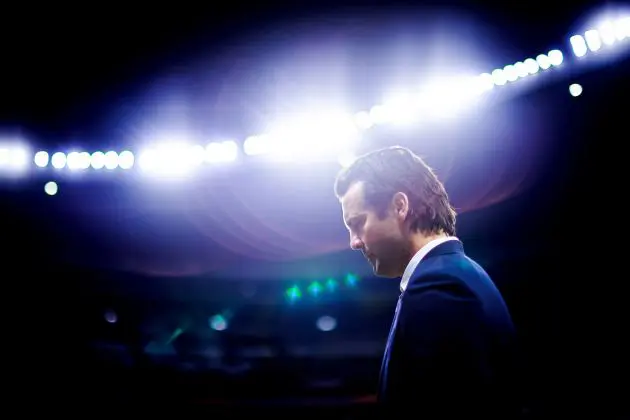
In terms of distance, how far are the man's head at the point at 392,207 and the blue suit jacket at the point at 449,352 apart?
285mm

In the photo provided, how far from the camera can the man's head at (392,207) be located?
4.53ft

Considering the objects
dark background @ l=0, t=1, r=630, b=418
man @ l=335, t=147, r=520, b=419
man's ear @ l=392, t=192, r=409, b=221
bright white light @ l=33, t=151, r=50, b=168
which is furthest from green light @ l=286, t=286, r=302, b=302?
man @ l=335, t=147, r=520, b=419

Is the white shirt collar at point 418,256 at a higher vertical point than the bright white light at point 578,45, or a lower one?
lower

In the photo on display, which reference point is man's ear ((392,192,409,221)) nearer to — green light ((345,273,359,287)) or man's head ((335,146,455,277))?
man's head ((335,146,455,277))

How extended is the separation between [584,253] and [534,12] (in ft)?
9.33

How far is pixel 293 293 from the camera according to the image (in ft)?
21.0

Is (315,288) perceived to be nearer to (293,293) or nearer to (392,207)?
(293,293)

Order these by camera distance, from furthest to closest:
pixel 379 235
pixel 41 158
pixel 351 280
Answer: pixel 351 280 → pixel 41 158 → pixel 379 235

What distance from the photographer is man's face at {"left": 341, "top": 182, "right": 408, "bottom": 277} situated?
1.38 metres

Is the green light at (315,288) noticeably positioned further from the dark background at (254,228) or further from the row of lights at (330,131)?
the row of lights at (330,131)

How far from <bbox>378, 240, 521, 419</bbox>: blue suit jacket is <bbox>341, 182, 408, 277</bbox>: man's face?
0.92ft

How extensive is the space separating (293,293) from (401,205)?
5.13 metres

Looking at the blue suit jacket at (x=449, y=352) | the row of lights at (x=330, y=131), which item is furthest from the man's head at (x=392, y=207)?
the row of lights at (x=330, y=131)

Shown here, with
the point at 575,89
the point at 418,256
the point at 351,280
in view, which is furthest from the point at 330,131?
the point at 418,256
